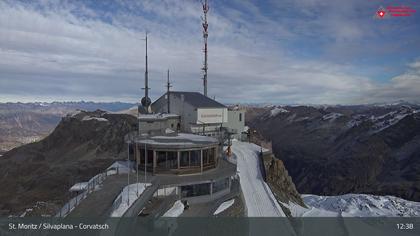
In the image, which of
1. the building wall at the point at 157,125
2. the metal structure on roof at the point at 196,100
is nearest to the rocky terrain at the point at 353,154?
the metal structure on roof at the point at 196,100

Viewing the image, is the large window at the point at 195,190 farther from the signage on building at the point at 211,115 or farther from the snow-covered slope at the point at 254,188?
the signage on building at the point at 211,115

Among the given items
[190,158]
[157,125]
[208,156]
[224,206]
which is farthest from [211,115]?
[224,206]

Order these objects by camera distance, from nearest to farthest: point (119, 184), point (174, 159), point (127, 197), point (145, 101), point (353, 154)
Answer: point (127, 197)
point (119, 184)
point (174, 159)
point (145, 101)
point (353, 154)

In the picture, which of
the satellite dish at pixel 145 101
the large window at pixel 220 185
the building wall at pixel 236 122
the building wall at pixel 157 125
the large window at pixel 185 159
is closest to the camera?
the large window at pixel 220 185

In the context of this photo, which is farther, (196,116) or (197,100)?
(197,100)

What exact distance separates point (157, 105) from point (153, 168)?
26977 mm

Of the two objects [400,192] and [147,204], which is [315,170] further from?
[147,204]

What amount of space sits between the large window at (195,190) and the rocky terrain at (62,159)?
1003 inches

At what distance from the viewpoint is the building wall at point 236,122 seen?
49.8 m

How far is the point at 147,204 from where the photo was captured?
62.7ft

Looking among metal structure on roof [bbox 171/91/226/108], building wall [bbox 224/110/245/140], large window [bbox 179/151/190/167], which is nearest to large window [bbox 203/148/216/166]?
large window [bbox 179/151/190/167]

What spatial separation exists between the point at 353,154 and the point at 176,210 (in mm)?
101887

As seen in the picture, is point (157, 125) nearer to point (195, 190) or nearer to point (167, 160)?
point (167, 160)

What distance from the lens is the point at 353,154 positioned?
363ft
